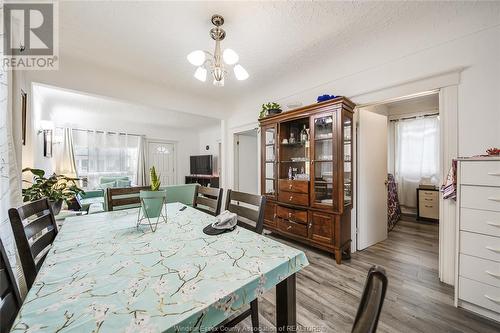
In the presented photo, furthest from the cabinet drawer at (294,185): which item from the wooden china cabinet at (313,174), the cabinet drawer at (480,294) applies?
the cabinet drawer at (480,294)

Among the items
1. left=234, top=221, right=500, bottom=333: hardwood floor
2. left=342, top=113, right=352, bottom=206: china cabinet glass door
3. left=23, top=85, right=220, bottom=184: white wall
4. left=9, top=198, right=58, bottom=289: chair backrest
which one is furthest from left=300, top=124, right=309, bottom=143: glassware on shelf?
left=23, top=85, right=220, bottom=184: white wall

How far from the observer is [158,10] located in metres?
1.64

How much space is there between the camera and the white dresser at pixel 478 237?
135cm

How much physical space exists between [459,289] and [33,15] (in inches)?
165

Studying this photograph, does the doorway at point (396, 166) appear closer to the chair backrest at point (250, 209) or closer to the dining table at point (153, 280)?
the chair backrest at point (250, 209)

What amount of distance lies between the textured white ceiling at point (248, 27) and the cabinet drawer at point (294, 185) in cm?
158

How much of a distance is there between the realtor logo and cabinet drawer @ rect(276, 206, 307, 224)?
115 inches

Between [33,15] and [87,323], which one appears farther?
[33,15]

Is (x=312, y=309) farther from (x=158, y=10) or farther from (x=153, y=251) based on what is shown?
(x=158, y=10)

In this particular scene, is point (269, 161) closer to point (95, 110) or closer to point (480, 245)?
point (480, 245)

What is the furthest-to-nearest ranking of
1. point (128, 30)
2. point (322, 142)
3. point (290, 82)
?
point (290, 82) → point (322, 142) → point (128, 30)

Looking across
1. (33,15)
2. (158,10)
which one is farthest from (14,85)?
(158,10)

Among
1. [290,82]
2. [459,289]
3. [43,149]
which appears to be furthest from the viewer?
[43,149]

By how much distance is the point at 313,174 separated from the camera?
8.02ft
